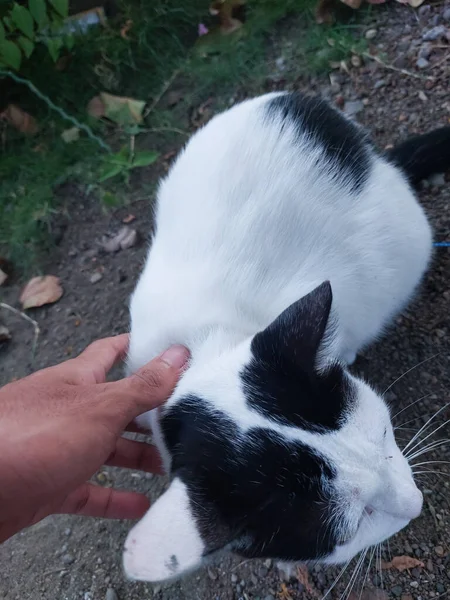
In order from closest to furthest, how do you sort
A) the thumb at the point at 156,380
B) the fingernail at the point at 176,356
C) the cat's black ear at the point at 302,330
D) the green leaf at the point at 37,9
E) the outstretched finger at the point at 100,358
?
the cat's black ear at the point at 302,330 → the thumb at the point at 156,380 → the fingernail at the point at 176,356 → the outstretched finger at the point at 100,358 → the green leaf at the point at 37,9

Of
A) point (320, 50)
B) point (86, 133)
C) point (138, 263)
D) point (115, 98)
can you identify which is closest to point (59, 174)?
point (86, 133)

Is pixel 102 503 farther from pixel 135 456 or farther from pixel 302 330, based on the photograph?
pixel 302 330

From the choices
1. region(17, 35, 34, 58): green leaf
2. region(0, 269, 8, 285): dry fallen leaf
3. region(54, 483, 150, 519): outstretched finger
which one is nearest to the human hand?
region(54, 483, 150, 519): outstretched finger

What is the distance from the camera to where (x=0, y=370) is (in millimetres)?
2254

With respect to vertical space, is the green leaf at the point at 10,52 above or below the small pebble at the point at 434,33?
above

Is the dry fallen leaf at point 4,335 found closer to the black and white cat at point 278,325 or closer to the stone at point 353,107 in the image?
the black and white cat at point 278,325

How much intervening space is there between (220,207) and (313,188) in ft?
0.93

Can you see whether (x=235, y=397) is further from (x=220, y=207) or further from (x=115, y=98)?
(x=115, y=98)

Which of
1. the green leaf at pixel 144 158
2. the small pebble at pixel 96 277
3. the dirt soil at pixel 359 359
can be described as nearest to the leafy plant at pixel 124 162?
the green leaf at pixel 144 158

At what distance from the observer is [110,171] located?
2533 mm

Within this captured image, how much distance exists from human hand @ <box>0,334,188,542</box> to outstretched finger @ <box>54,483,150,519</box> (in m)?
0.14

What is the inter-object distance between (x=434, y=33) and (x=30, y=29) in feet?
5.69

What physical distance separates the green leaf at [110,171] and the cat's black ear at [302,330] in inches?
65.8

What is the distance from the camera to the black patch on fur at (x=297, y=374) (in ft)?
3.48
